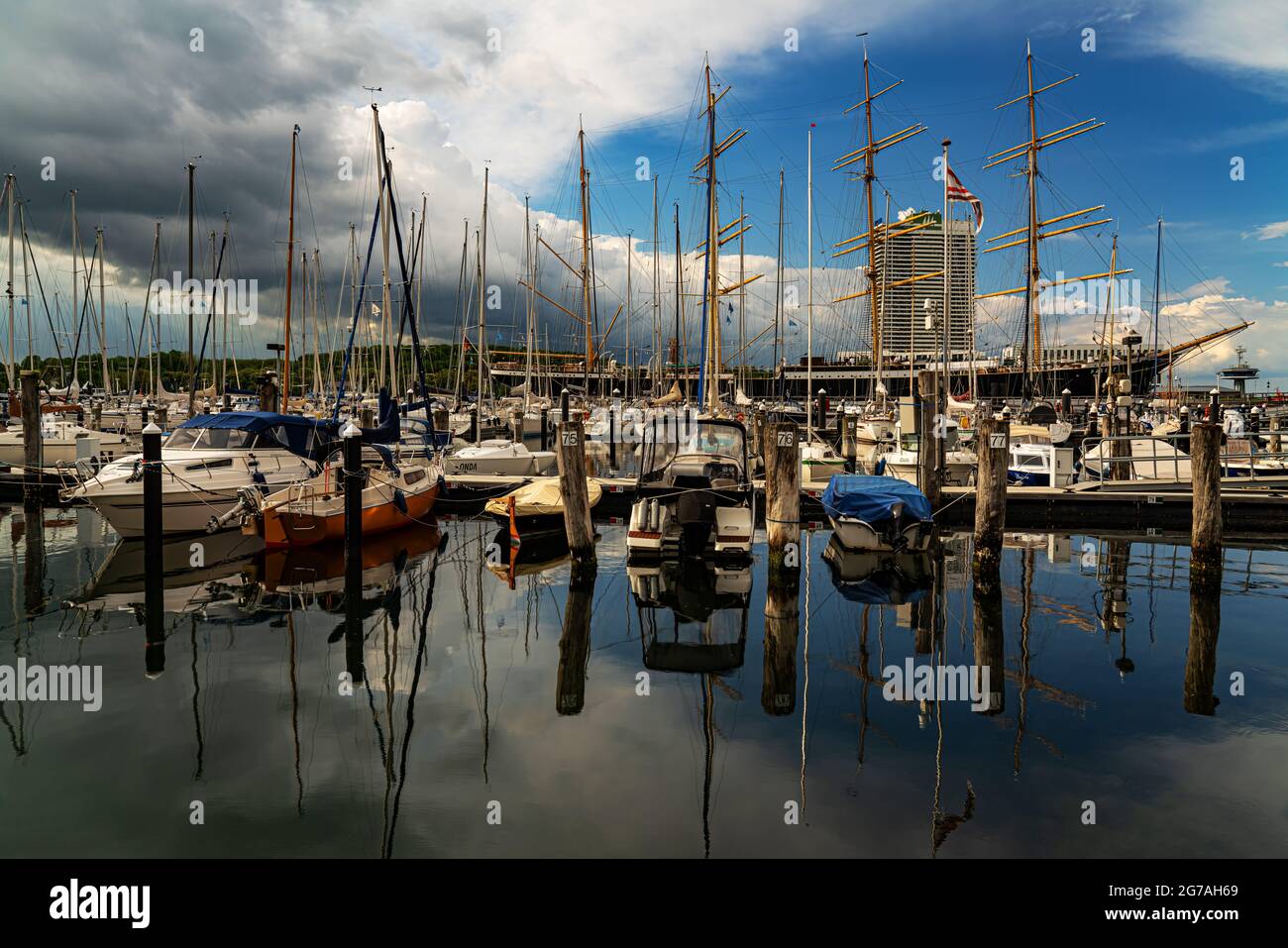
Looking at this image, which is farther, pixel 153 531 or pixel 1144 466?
pixel 1144 466

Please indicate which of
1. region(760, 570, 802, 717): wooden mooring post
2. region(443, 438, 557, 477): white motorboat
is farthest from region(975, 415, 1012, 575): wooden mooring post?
region(443, 438, 557, 477): white motorboat

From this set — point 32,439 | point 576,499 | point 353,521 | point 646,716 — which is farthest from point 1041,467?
point 32,439

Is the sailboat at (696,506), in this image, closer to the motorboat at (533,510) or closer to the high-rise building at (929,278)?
the motorboat at (533,510)

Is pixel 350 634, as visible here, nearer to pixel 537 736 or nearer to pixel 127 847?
pixel 537 736

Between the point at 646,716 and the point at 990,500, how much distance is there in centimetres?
926

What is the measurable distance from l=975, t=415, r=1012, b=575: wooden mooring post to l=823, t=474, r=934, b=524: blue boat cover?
1.78 metres

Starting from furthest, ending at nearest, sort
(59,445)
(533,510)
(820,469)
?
(59,445)
(820,469)
(533,510)

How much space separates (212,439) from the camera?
18.8 metres

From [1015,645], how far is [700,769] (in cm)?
621

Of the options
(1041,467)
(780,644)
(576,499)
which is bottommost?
(780,644)

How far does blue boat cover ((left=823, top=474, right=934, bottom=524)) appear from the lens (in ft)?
54.9

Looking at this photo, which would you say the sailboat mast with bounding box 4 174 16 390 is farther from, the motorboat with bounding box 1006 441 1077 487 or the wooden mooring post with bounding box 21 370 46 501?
the motorboat with bounding box 1006 441 1077 487

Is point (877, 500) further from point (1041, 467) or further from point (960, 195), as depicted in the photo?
point (960, 195)
